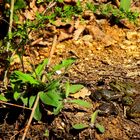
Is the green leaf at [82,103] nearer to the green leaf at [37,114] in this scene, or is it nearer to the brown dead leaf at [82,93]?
the brown dead leaf at [82,93]

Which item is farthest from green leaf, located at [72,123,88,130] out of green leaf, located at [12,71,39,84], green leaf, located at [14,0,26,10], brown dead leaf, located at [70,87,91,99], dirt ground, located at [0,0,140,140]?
green leaf, located at [14,0,26,10]

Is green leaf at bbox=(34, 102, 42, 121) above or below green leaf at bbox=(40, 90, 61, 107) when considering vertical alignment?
below

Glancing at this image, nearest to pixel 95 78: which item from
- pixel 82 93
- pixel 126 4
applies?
pixel 82 93

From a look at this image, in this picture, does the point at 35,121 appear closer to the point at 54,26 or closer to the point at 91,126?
the point at 91,126

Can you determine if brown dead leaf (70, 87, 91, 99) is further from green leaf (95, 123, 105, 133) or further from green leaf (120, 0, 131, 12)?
green leaf (120, 0, 131, 12)

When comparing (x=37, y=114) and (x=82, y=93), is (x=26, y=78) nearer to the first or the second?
(x=37, y=114)

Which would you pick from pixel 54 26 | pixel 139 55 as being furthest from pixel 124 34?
pixel 54 26
